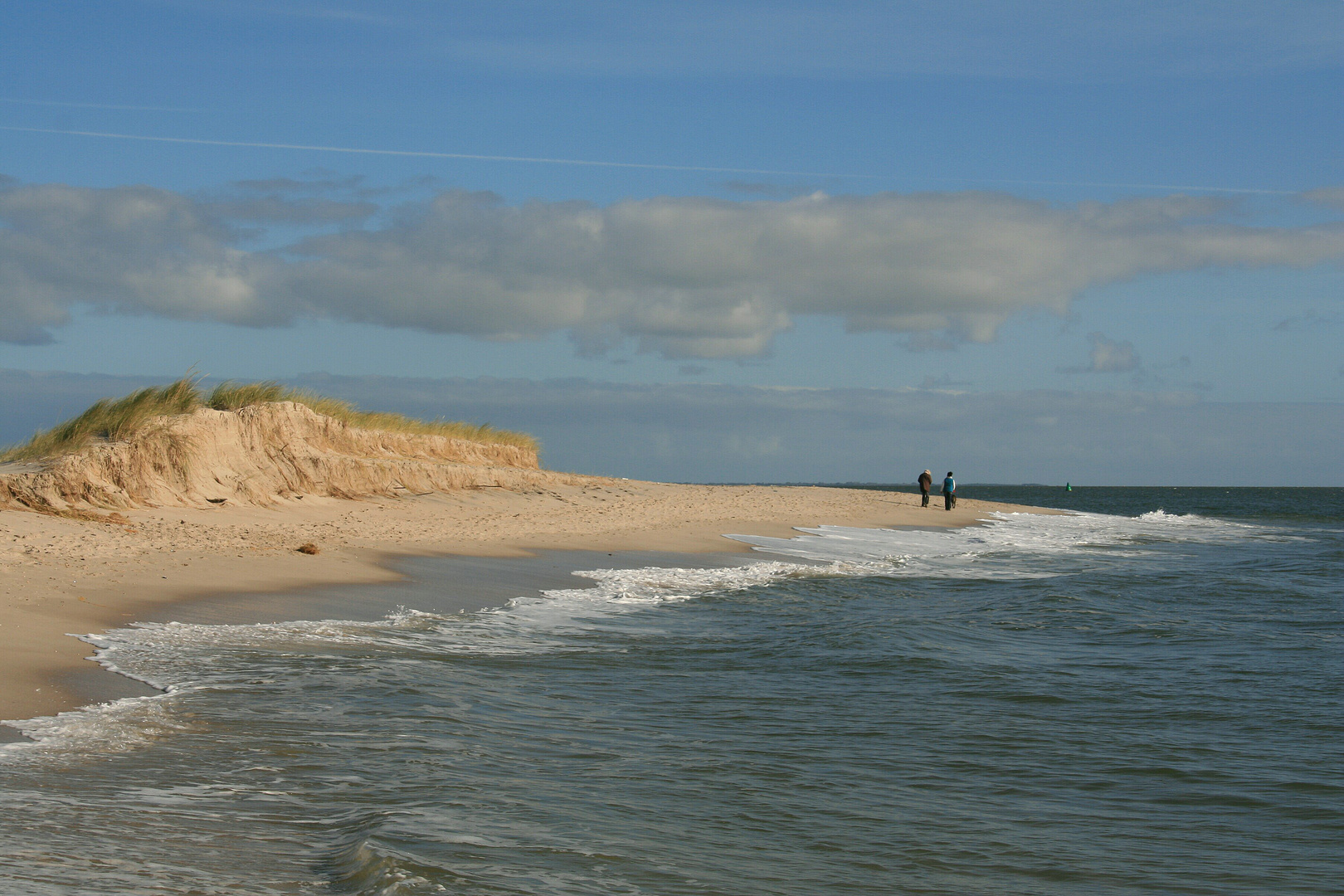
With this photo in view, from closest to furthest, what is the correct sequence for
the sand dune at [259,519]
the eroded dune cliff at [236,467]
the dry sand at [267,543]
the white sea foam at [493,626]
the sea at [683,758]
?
the sea at [683,758] < the white sea foam at [493,626] < the dry sand at [267,543] < the sand dune at [259,519] < the eroded dune cliff at [236,467]

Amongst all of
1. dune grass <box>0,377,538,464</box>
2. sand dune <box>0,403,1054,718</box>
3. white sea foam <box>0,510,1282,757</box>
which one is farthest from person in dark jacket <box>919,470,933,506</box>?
dune grass <box>0,377,538,464</box>

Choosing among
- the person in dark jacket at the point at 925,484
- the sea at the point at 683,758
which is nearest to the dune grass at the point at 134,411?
the sea at the point at 683,758

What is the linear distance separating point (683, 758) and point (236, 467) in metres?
15.4

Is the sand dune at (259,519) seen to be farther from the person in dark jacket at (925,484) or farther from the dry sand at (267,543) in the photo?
the person in dark jacket at (925,484)

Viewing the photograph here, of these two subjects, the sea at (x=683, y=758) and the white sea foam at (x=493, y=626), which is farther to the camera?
the white sea foam at (x=493, y=626)

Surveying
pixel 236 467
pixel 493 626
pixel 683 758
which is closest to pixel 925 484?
Answer: pixel 236 467

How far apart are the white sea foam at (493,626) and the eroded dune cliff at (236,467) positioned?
24.4 feet

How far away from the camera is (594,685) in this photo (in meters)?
7.89

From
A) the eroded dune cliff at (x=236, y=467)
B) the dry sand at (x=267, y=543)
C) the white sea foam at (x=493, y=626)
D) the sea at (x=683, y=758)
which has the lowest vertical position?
the sea at (x=683, y=758)

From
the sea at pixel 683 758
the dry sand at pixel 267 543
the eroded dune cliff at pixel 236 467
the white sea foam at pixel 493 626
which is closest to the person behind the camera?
the sea at pixel 683 758

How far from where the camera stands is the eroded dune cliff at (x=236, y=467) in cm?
1522

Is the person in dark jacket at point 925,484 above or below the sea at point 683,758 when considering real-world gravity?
above

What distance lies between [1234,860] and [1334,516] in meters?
57.8

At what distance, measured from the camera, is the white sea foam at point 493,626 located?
6.11 m
